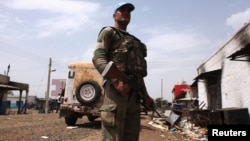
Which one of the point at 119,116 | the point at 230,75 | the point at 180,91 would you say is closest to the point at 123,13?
the point at 119,116

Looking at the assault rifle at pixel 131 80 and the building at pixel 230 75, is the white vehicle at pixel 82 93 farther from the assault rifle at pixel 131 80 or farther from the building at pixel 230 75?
the assault rifle at pixel 131 80

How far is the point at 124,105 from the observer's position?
2797 mm

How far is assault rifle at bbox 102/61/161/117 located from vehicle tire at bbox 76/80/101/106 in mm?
7998

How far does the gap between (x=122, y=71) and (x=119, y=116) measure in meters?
0.43

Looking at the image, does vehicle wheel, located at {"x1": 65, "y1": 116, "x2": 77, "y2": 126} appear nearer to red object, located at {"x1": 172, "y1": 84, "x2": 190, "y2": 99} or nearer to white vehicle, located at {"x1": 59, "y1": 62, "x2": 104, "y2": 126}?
white vehicle, located at {"x1": 59, "y1": 62, "x2": 104, "y2": 126}

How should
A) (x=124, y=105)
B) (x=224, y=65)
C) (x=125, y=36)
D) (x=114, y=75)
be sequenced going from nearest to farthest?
(x=114, y=75), (x=124, y=105), (x=125, y=36), (x=224, y=65)

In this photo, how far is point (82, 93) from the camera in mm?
11109

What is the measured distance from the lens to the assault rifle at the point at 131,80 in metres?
2.59

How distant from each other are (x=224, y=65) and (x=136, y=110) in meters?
13.6

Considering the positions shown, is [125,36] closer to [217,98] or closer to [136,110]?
[136,110]

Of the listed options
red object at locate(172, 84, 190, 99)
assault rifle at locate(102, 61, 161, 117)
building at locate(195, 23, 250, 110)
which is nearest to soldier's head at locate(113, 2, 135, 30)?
assault rifle at locate(102, 61, 161, 117)

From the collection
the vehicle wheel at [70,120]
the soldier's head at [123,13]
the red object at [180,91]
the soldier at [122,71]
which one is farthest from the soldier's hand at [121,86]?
the red object at [180,91]

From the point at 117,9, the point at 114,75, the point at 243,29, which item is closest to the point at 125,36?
the point at 117,9

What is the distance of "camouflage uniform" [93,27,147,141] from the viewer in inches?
108
